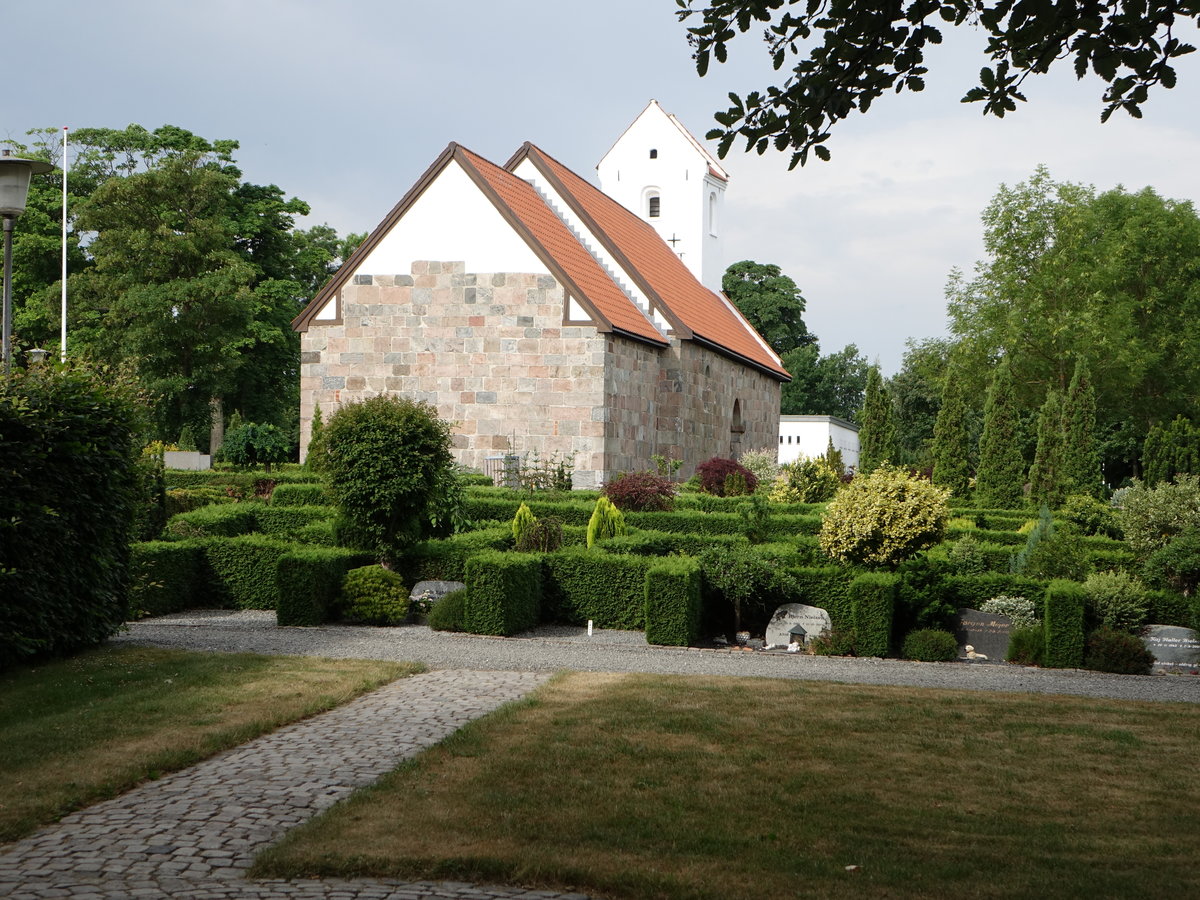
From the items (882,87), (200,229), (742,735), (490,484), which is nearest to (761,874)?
(742,735)

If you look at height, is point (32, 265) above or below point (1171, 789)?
above

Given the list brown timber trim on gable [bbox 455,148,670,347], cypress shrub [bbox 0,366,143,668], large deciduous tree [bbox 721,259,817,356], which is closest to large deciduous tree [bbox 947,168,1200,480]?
large deciduous tree [bbox 721,259,817,356]

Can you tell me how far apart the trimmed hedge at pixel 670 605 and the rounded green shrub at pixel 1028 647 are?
338 centimetres

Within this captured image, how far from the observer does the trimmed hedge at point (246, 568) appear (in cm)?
1487

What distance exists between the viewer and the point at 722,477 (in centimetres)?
2656

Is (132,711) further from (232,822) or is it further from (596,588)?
(596,588)

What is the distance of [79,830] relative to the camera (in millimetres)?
5859

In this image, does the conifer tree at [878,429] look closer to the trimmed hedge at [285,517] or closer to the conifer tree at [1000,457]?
the conifer tree at [1000,457]

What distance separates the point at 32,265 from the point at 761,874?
136 ft

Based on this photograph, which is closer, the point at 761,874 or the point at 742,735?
the point at 761,874

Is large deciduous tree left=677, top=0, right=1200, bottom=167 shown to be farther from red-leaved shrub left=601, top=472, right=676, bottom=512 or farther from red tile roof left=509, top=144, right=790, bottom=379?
red tile roof left=509, top=144, right=790, bottom=379

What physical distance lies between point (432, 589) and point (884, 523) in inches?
213

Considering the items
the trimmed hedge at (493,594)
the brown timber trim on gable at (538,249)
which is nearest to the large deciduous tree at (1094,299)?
the brown timber trim on gable at (538,249)

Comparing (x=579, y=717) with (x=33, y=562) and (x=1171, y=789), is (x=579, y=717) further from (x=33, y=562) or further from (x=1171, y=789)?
(x=33, y=562)
